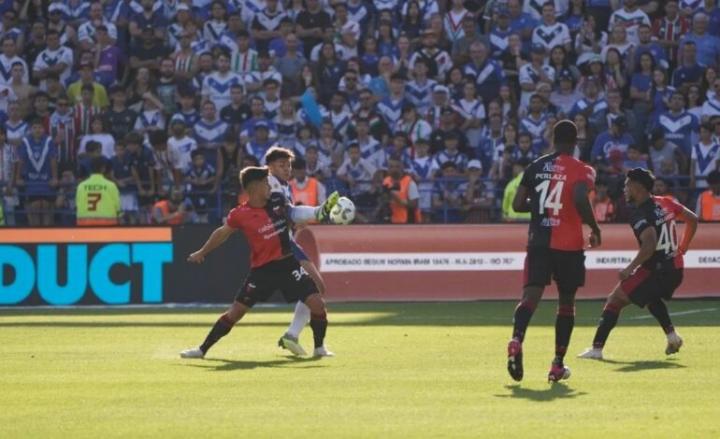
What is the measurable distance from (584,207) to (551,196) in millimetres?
299

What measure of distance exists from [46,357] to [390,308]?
7.91 meters

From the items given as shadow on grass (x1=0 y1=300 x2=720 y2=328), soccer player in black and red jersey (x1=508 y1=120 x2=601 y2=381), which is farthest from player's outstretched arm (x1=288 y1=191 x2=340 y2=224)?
shadow on grass (x1=0 y1=300 x2=720 y2=328)

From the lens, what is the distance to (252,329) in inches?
768

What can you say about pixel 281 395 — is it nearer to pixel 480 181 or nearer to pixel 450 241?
pixel 450 241

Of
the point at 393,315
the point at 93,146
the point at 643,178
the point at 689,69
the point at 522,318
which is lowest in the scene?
the point at 393,315

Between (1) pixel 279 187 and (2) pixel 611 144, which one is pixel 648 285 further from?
(2) pixel 611 144

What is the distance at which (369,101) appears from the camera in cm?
2750

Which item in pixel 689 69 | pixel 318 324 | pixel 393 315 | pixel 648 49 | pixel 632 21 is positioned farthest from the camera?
pixel 632 21

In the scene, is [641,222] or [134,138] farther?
[134,138]

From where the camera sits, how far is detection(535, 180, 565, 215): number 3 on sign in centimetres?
1297

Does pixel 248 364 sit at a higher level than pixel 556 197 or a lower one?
lower

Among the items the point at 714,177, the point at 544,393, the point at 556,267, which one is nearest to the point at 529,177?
the point at 556,267

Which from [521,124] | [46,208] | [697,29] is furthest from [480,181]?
[46,208]

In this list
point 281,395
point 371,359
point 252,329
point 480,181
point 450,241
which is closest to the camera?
point 281,395
